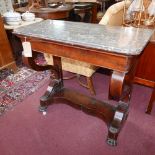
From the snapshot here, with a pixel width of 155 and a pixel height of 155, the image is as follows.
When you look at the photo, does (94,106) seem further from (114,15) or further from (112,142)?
(114,15)

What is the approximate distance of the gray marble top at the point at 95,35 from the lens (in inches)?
34.6

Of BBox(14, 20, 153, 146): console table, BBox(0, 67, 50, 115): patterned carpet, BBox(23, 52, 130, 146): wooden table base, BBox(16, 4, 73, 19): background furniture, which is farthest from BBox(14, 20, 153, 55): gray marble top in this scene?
BBox(16, 4, 73, 19): background furniture

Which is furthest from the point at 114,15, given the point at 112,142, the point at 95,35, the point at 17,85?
the point at 17,85

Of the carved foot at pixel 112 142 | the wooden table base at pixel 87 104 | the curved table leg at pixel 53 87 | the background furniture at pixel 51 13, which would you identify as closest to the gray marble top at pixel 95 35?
the wooden table base at pixel 87 104

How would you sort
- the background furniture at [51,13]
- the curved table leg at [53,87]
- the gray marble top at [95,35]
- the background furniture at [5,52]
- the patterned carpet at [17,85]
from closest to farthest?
1. the gray marble top at [95,35]
2. the curved table leg at [53,87]
3. the patterned carpet at [17,85]
4. the background furniture at [5,52]
5. the background furniture at [51,13]

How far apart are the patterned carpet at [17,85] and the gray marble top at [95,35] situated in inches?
36.2

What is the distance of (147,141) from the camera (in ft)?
4.44

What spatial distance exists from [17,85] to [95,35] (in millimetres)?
1397

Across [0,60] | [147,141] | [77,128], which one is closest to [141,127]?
[147,141]

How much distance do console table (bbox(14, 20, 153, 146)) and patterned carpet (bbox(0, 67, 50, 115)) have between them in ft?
2.00

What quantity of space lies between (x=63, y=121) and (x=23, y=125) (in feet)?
1.22

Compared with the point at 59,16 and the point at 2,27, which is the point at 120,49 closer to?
the point at 2,27

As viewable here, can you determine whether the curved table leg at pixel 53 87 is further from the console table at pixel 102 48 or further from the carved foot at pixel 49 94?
the console table at pixel 102 48

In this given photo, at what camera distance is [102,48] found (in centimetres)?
90
